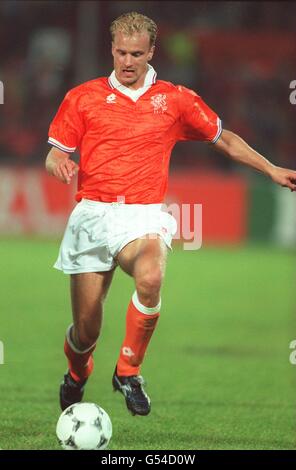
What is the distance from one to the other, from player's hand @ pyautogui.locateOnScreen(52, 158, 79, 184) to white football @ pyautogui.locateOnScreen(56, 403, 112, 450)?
1.15 meters

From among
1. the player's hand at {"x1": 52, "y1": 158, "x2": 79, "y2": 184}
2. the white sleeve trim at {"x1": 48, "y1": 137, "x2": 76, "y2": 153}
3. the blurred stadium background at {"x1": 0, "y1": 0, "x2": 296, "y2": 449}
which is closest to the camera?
the player's hand at {"x1": 52, "y1": 158, "x2": 79, "y2": 184}

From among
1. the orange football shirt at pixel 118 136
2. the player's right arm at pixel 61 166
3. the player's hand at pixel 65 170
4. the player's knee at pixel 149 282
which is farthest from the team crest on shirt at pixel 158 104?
the player's knee at pixel 149 282

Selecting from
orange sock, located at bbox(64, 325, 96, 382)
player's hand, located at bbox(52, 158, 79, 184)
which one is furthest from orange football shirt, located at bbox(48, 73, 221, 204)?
orange sock, located at bbox(64, 325, 96, 382)

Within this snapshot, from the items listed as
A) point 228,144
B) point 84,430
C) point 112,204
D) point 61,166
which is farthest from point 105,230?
point 84,430

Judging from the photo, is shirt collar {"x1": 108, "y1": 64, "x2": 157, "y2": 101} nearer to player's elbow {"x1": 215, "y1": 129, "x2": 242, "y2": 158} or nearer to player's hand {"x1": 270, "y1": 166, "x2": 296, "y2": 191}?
player's elbow {"x1": 215, "y1": 129, "x2": 242, "y2": 158}

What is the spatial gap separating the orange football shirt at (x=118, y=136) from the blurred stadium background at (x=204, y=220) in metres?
1.35

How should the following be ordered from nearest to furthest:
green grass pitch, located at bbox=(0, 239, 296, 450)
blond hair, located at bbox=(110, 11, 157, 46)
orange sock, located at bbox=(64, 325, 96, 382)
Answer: blond hair, located at bbox=(110, 11, 157, 46) → green grass pitch, located at bbox=(0, 239, 296, 450) → orange sock, located at bbox=(64, 325, 96, 382)

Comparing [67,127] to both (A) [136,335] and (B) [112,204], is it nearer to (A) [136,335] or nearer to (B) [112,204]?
(B) [112,204]

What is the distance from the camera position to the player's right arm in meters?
5.85

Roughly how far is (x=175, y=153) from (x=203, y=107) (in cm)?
1641

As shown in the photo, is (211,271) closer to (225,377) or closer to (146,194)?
(225,377)

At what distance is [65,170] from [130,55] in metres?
0.77

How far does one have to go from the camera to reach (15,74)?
24.1m
